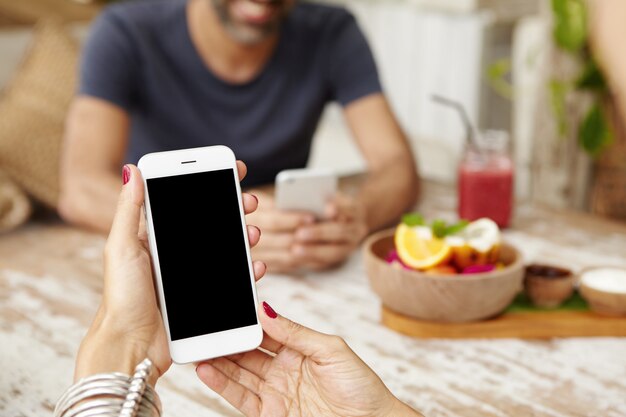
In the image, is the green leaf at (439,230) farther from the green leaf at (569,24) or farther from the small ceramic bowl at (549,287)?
the green leaf at (569,24)

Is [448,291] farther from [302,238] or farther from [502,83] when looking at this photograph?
[502,83]

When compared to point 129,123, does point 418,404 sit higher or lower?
lower

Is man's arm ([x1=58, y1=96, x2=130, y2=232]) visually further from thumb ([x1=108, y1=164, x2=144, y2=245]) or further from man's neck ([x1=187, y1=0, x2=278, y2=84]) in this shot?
thumb ([x1=108, y1=164, x2=144, y2=245])

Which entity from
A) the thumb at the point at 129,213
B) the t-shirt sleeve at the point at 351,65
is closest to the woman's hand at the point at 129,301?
the thumb at the point at 129,213

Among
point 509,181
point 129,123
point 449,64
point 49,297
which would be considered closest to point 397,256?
point 509,181

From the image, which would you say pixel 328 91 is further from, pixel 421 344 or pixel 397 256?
pixel 421 344

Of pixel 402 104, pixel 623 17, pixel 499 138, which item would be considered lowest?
pixel 402 104

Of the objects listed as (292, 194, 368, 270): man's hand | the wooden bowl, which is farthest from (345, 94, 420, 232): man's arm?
the wooden bowl

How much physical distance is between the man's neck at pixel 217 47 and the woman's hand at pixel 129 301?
3.72ft

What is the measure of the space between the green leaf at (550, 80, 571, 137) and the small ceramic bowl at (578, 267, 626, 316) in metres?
0.81

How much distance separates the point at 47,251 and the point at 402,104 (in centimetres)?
194

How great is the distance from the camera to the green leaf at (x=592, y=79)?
6.31 ft

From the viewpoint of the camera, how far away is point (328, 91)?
2104mm

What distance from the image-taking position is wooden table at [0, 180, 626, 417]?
99cm
